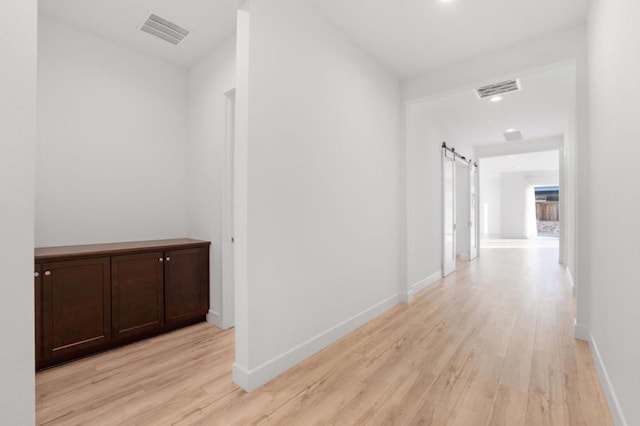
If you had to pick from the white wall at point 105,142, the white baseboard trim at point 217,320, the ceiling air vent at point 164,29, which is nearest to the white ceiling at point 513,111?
the ceiling air vent at point 164,29

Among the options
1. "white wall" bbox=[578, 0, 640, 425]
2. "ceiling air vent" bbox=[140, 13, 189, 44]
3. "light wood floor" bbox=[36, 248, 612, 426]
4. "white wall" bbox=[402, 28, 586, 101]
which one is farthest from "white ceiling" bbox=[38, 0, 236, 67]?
"light wood floor" bbox=[36, 248, 612, 426]

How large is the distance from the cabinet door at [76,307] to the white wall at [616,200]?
3504 millimetres

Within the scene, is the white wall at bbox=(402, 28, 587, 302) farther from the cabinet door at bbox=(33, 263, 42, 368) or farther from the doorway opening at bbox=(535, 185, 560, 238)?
Answer: the doorway opening at bbox=(535, 185, 560, 238)

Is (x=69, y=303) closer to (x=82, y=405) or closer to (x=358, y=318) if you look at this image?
(x=82, y=405)

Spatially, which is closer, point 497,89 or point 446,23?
point 446,23

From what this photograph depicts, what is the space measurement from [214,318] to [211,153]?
1814 mm

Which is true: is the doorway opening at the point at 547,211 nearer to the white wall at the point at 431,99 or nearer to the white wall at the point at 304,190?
the white wall at the point at 431,99

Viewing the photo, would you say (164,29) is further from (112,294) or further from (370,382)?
(370,382)

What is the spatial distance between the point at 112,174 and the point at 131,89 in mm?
964

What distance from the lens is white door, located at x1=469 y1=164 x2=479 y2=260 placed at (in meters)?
7.43

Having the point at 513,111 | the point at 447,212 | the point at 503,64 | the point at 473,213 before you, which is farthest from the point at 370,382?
the point at 473,213

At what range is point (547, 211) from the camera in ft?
55.8

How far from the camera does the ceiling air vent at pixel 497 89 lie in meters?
3.95

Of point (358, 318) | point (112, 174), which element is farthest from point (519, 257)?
point (112, 174)
